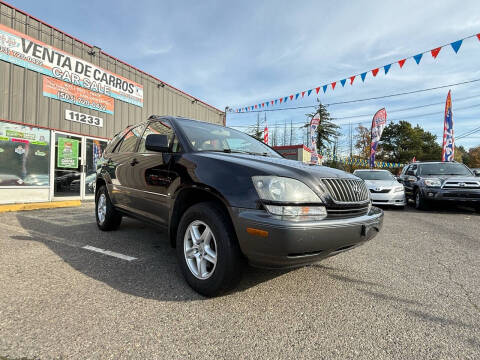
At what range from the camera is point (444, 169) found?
27.7ft

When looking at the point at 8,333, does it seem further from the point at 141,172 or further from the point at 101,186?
the point at 101,186

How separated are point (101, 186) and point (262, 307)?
3570 millimetres

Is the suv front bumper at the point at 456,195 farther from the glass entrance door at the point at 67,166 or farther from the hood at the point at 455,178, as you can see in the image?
the glass entrance door at the point at 67,166

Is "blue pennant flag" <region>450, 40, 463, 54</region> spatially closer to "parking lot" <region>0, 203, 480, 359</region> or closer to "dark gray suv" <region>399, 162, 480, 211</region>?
"dark gray suv" <region>399, 162, 480, 211</region>

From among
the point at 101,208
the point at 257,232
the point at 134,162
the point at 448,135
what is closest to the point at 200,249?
the point at 257,232

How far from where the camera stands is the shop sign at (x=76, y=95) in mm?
7758

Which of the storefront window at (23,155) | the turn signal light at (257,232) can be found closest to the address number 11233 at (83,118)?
the storefront window at (23,155)

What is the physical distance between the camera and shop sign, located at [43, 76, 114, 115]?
7758 millimetres

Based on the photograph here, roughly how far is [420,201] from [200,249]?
8.23 meters

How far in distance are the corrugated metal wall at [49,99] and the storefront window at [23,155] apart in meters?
0.29

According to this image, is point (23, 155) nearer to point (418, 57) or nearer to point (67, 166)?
point (67, 166)

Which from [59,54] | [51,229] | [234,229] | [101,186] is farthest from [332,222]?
[59,54]

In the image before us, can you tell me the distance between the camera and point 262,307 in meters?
2.05

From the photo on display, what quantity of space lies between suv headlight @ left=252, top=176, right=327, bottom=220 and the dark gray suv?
24.3 feet
